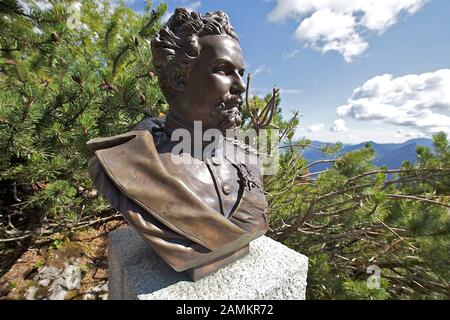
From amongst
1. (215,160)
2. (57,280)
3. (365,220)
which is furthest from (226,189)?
(57,280)

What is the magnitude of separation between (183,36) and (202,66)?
206 mm

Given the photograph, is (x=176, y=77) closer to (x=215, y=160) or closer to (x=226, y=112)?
(x=226, y=112)

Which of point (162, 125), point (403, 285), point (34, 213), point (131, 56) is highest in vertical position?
point (131, 56)

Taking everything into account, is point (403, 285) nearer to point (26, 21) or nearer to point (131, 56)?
point (131, 56)

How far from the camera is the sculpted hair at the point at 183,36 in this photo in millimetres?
1388

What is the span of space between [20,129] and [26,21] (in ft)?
5.33

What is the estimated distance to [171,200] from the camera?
4.25ft

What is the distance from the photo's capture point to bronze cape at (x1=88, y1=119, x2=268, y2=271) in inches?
50.2

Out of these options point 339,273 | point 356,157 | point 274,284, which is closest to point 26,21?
point 274,284

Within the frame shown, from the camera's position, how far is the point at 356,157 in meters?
2.65

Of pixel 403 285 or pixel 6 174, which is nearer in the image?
pixel 6 174

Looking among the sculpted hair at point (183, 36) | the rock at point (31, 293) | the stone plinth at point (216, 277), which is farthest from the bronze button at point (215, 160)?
the rock at point (31, 293)

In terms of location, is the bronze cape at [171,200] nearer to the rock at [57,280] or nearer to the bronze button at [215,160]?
the bronze button at [215,160]

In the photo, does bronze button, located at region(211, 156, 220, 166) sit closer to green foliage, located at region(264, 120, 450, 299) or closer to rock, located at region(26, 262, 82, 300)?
green foliage, located at region(264, 120, 450, 299)
